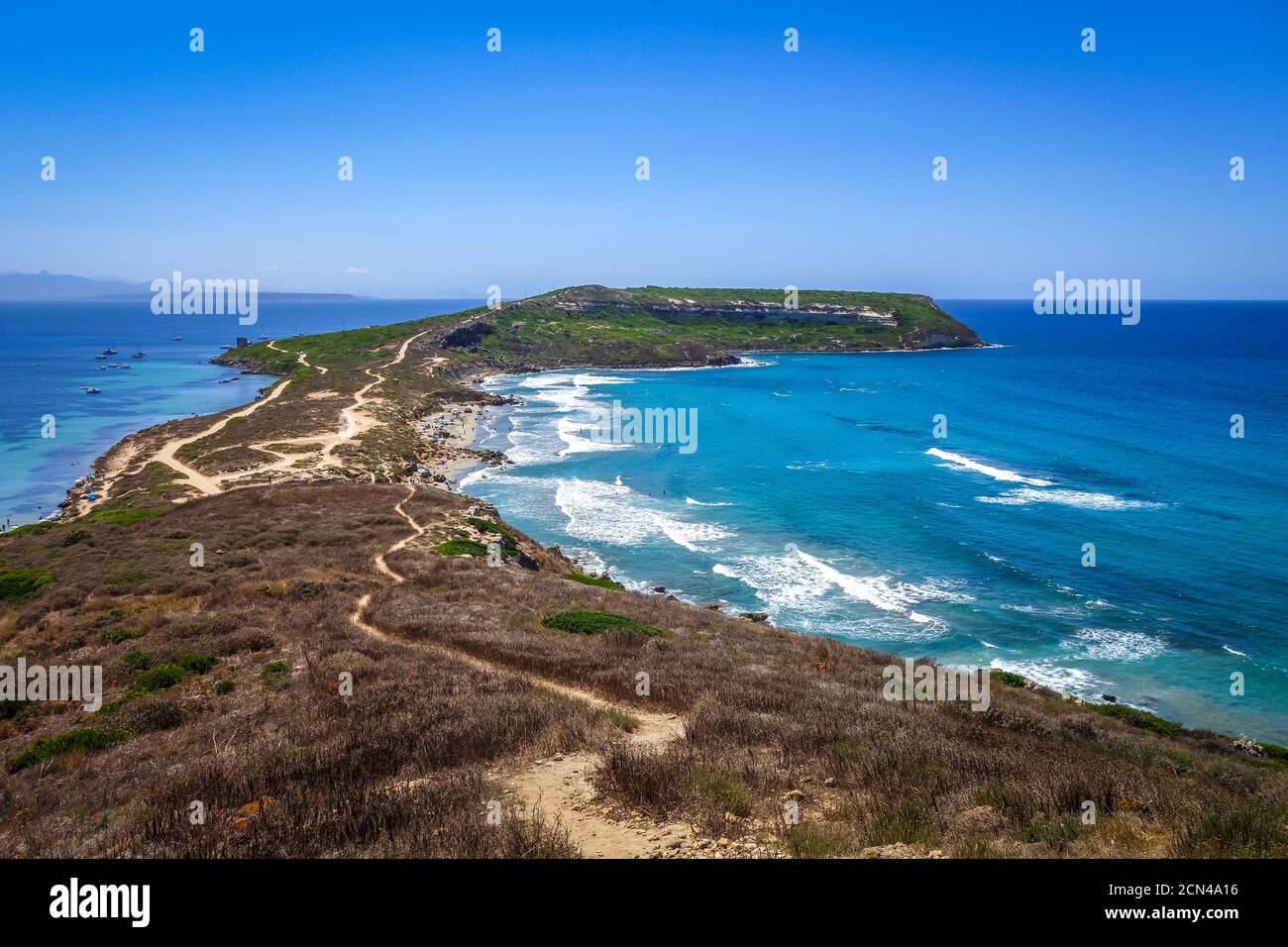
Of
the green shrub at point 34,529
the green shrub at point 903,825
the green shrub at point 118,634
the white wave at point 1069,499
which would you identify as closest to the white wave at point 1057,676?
the green shrub at point 903,825

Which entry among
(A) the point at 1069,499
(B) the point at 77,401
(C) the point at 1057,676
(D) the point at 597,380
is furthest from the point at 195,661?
(D) the point at 597,380

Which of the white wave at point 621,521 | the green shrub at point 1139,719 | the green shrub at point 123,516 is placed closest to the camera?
the green shrub at point 1139,719

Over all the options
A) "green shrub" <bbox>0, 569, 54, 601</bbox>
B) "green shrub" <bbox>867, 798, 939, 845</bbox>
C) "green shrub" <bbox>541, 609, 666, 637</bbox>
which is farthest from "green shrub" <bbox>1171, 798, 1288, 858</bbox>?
"green shrub" <bbox>0, 569, 54, 601</bbox>

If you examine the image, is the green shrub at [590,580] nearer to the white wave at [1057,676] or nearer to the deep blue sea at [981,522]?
the deep blue sea at [981,522]

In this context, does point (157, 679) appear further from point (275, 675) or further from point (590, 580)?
point (590, 580)

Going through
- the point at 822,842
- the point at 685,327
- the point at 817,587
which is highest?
the point at 685,327

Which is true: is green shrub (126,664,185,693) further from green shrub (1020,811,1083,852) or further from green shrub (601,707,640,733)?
green shrub (1020,811,1083,852)
